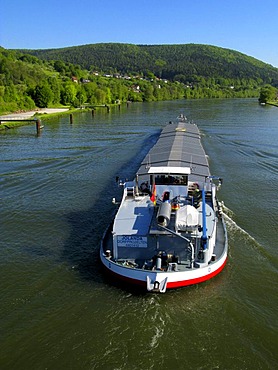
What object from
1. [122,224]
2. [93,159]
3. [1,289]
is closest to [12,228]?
[1,289]

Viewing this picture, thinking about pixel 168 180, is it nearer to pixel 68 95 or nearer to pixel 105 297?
pixel 105 297

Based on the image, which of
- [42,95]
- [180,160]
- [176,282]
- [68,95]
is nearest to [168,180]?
[180,160]

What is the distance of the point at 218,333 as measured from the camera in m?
14.0

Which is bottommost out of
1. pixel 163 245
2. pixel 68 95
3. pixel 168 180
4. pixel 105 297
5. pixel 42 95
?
pixel 105 297

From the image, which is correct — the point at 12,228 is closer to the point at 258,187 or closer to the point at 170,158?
the point at 170,158

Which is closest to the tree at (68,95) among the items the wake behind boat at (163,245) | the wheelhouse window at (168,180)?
the wheelhouse window at (168,180)

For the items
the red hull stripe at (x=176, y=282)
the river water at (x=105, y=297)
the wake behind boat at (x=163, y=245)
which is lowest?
the river water at (x=105, y=297)

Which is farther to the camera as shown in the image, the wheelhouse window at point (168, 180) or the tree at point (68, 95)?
the tree at point (68, 95)

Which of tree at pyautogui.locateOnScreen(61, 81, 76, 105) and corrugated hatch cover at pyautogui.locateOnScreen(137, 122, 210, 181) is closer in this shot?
corrugated hatch cover at pyautogui.locateOnScreen(137, 122, 210, 181)

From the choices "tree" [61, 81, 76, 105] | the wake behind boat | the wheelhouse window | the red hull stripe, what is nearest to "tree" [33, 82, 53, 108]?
"tree" [61, 81, 76, 105]

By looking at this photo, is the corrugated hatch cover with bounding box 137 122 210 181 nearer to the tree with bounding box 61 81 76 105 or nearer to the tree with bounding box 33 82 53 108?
the tree with bounding box 33 82 53 108

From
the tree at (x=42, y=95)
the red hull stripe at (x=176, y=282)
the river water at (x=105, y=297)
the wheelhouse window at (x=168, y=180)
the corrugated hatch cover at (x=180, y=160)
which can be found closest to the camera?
the river water at (x=105, y=297)

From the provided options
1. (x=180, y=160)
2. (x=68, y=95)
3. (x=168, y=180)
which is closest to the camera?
(x=168, y=180)

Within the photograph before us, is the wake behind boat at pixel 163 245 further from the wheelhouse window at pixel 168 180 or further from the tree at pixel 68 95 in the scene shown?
the tree at pixel 68 95
